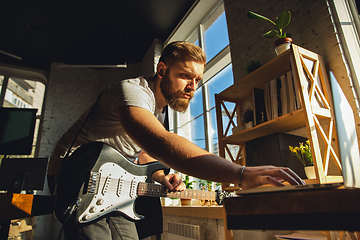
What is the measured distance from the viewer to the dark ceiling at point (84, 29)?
13.3 ft

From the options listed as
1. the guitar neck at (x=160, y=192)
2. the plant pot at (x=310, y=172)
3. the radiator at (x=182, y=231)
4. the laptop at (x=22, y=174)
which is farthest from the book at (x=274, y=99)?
the laptop at (x=22, y=174)

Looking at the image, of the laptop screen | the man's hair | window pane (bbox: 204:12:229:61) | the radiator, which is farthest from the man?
window pane (bbox: 204:12:229:61)

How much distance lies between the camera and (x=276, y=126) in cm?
166

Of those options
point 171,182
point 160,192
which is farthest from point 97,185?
point 171,182

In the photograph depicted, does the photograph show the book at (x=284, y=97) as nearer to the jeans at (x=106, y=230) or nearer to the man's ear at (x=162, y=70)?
the man's ear at (x=162, y=70)

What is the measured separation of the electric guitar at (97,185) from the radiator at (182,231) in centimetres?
117

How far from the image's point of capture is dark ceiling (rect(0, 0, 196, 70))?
4045 mm

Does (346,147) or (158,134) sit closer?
(346,147)

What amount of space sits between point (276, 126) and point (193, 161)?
1313 mm

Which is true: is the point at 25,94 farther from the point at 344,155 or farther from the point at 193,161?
the point at 344,155

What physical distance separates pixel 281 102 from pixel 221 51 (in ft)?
6.41

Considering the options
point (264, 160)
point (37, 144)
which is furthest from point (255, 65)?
point (37, 144)

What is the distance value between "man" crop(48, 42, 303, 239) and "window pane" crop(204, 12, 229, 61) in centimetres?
239

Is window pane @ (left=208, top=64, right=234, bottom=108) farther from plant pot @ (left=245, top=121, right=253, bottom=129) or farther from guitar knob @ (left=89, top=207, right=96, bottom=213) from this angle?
guitar knob @ (left=89, top=207, right=96, bottom=213)
